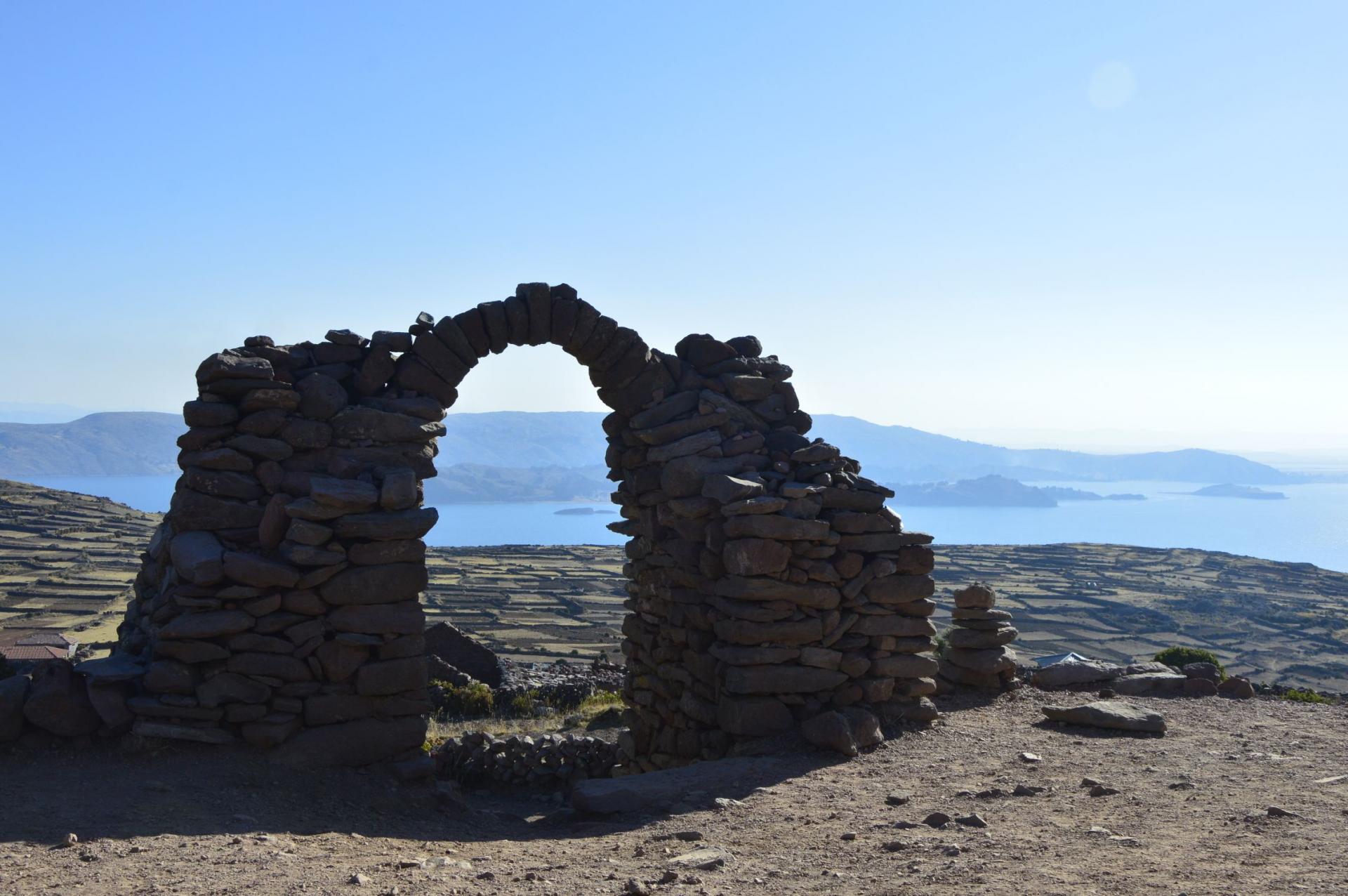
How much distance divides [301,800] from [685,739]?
4.02 meters

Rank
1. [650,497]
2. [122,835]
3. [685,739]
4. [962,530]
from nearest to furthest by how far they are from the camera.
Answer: [122,835] < [685,739] < [650,497] < [962,530]

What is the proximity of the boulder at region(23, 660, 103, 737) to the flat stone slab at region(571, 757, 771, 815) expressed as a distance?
3.89 metres

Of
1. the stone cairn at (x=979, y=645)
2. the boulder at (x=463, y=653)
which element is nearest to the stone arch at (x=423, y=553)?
the stone cairn at (x=979, y=645)

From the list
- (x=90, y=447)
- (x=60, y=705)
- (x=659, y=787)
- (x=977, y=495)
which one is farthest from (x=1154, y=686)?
(x=90, y=447)

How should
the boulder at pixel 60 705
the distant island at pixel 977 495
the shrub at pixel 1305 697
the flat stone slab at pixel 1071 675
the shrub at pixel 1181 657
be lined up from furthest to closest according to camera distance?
the distant island at pixel 977 495 < the shrub at pixel 1181 657 < the shrub at pixel 1305 697 < the flat stone slab at pixel 1071 675 < the boulder at pixel 60 705

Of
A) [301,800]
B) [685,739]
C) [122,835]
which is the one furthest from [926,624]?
[122,835]

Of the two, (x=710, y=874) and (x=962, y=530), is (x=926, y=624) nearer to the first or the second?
(x=710, y=874)

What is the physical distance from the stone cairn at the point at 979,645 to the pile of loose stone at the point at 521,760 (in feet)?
14.2

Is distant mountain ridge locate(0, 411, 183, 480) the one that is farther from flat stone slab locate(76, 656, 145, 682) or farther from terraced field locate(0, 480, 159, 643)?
flat stone slab locate(76, 656, 145, 682)

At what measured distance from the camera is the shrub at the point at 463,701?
51.8 ft

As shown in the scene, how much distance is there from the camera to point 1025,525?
5896 inches

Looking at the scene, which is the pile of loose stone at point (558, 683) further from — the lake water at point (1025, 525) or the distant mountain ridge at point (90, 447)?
the distant mountain ridge at point (90, 447)

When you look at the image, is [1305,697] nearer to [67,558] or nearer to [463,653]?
[463,653]

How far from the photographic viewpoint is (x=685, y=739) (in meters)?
9.84
